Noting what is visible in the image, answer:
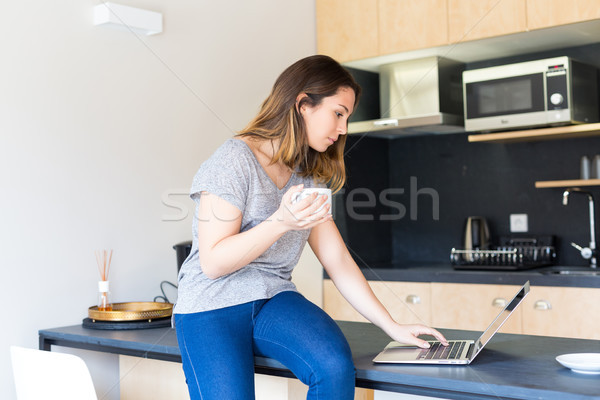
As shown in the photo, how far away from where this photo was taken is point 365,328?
2.00 metres

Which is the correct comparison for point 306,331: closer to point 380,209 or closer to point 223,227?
point 223,227

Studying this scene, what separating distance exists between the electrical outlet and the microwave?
0.55m

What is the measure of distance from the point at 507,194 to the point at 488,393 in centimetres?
237

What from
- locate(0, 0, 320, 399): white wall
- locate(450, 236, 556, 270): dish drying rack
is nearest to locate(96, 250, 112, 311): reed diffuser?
locate(0, 0, 320, 399): white wall

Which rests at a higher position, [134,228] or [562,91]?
[562,91]

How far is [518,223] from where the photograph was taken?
3477 mm

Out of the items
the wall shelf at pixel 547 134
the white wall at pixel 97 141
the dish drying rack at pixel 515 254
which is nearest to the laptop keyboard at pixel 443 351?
the white wall at pixel 97 141

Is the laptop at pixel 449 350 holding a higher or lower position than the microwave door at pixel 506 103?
lower

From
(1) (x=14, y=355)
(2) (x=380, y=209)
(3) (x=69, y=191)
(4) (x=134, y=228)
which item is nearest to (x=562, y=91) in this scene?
(2) (x=380, y=209)

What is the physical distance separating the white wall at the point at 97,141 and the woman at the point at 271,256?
93 centimetres

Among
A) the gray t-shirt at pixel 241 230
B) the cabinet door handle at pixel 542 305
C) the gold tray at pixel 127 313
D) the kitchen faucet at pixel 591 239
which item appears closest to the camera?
the gray t-shirt at pixel 241 230

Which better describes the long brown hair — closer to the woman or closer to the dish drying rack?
the woman

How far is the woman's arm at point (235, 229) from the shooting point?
4.70 ft

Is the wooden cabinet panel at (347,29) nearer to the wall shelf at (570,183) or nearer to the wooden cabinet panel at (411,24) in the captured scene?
the wooden cabinet panel at (411,24)
